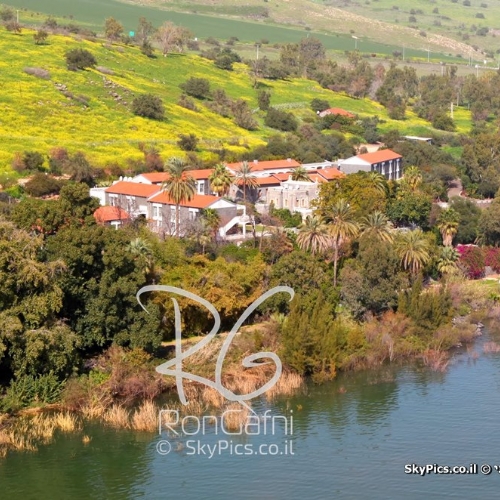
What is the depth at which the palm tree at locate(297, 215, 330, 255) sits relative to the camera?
66.0 m

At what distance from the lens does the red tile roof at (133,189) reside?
273 feet

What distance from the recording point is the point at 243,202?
284 ft

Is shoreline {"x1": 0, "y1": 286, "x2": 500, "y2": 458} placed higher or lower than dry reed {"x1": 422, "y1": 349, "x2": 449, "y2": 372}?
higher

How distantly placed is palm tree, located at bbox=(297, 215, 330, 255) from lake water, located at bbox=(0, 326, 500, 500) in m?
17.4

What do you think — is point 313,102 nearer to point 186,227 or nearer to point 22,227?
point 186,227

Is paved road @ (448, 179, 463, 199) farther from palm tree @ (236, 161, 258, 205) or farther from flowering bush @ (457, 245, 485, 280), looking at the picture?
flowering bush @ (457, 245, 485, 280)

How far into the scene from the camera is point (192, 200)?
260ft

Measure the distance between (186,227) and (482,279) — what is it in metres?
22.5

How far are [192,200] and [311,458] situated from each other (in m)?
39.8

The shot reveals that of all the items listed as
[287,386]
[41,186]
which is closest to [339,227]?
[287,386]

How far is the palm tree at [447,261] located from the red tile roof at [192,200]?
18166 millimetres

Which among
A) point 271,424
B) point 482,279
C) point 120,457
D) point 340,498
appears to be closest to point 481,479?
point 340,498

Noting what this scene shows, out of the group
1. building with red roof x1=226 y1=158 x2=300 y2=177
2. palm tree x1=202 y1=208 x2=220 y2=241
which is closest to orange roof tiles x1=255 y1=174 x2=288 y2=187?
building with red roof x1=226 y1=158 x2=300 y2=177

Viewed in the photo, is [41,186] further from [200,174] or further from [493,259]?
[493,259]
